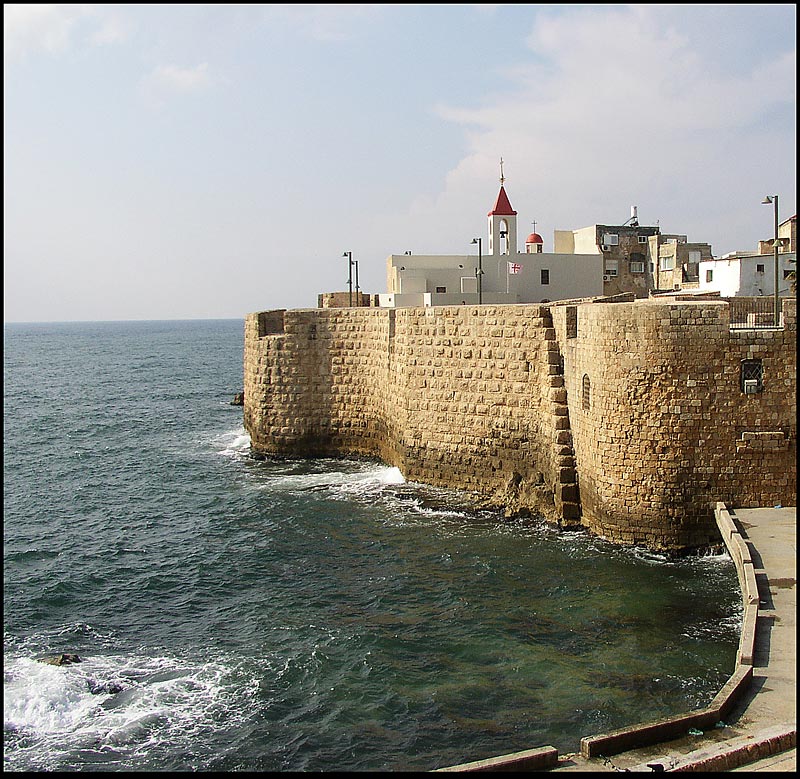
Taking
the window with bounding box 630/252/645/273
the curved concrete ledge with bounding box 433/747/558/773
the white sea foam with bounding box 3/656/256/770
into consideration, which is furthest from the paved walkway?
the window with bounding box 630/252/645/273

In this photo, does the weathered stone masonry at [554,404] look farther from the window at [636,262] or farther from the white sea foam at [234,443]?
the window at [636,262]

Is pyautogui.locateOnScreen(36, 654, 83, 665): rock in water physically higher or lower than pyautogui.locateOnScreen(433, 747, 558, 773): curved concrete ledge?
lower

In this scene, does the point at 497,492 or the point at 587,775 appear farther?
the point at 497,492

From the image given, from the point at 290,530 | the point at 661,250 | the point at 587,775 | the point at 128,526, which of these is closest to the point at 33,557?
the point at 128,526

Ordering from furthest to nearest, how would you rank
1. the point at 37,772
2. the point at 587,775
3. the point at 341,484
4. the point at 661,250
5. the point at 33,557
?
the point at 661,250 < the point at 341,484 < the point at 33,557 < the point at 37,772 < the point at 587,775

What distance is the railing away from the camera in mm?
19650

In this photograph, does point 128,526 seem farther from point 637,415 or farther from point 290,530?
point 637,415

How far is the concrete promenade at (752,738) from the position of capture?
30.4 ft

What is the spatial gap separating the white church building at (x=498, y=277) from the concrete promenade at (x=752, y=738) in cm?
2614

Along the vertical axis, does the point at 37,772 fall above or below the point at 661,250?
below

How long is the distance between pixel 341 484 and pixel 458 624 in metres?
11.2

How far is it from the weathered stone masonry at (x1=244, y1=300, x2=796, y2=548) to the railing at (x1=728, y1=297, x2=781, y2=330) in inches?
44.0

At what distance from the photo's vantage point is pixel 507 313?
2358cm

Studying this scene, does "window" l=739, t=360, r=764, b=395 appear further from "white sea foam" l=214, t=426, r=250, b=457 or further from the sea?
"white sea foam" l=214, t=426, r=250, b=457
